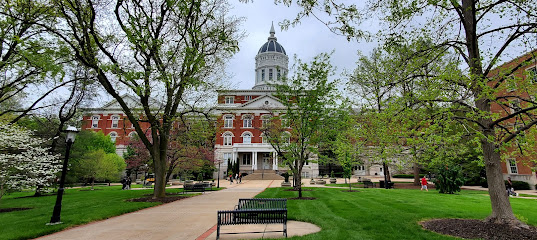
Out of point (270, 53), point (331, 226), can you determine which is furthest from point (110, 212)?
point (270, 53)

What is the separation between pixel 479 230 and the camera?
7270 mm

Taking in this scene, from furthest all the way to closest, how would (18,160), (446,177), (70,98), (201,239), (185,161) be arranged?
(185,161) → (70,98) → (446,177) → (18,160) → (201,239)

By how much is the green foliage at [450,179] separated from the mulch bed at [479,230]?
44.0ft

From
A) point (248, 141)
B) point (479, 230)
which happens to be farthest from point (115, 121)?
point (479, 230)

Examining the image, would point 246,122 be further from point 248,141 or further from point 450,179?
point 450,179

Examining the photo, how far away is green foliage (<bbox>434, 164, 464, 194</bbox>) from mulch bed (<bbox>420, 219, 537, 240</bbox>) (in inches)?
528

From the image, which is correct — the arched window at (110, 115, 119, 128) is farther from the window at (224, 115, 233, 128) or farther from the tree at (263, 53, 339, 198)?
the tree at (263, 53, 339, 198)

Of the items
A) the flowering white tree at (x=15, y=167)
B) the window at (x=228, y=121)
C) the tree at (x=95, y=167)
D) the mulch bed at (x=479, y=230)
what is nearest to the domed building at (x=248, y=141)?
the window at (x=228, y=121)

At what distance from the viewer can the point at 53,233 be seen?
321 inches

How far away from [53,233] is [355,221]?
360 inches

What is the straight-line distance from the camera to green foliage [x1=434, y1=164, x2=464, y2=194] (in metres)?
19.6

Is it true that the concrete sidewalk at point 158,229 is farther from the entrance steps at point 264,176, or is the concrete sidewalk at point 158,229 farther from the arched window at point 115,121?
the arched window at point 115,121

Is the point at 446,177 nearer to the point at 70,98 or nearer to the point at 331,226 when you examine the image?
the point at 331,226

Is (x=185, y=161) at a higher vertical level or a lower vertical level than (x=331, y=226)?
higher
